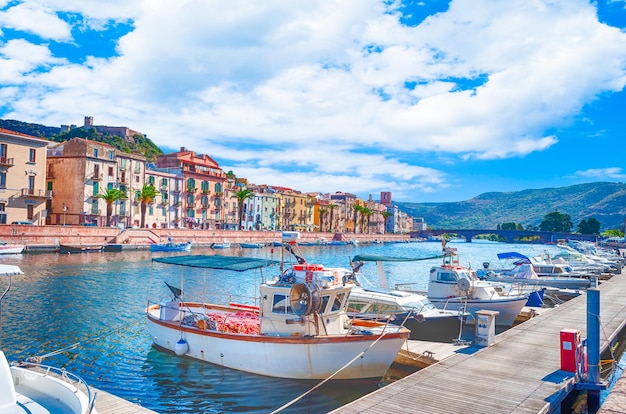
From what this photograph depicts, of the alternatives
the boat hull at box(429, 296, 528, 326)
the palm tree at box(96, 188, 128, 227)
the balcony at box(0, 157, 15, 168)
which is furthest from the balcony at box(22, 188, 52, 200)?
the boat hull at box(429, 296, 528, 326)

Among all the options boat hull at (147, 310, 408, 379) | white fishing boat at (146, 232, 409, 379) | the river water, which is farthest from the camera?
white fishing boat at (146, 232, 409, 379)

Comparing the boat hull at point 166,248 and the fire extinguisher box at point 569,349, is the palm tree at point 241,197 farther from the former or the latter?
the fire extinguisher box at point 569,349

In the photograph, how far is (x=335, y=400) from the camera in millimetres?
16078

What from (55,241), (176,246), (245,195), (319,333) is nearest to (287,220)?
(245,195)

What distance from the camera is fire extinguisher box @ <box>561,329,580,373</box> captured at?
15.0 metres

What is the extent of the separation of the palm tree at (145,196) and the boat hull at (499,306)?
74.7 m

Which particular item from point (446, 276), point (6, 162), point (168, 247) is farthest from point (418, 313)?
point (6, 162)

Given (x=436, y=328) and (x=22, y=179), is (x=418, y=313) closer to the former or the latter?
(x=436, y=328)

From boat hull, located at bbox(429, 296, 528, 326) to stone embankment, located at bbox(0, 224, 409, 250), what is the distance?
2211 inches

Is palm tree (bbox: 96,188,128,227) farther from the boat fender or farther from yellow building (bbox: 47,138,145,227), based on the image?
the boat fender

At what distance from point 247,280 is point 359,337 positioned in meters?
33.3

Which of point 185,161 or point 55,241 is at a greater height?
point 185,161

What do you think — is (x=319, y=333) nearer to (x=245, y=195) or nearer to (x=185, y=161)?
(x=185, y=161)

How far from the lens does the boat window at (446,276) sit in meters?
27.8
